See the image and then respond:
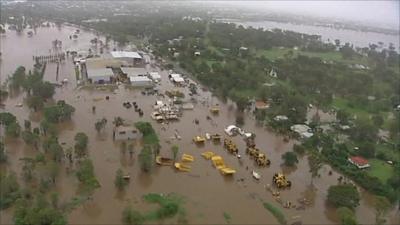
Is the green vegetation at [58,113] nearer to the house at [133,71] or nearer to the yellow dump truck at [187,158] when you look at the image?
the yellow dump truck at [187,158]

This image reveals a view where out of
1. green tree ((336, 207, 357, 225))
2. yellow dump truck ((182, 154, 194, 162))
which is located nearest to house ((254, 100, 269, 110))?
yellow dump truck ((182, 154, 194, 162))

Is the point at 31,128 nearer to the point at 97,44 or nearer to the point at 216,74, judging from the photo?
the point at 216,74

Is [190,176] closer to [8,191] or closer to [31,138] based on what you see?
[8,191]

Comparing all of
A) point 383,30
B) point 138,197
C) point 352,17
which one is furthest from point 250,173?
point 352,17

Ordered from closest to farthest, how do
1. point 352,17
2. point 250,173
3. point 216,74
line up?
1. point 250,173
2. point 216,74
3. point 352,17

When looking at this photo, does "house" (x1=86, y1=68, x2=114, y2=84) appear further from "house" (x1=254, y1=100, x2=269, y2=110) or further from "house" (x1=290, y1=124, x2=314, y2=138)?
"house" (x1=290, y1=124, x2=314, y2=138)

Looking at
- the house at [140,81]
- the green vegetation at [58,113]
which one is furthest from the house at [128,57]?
the green vegetation at [58,113]

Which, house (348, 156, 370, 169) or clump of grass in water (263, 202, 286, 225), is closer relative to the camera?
clump of grass in water (263, 202, 286, 225)
